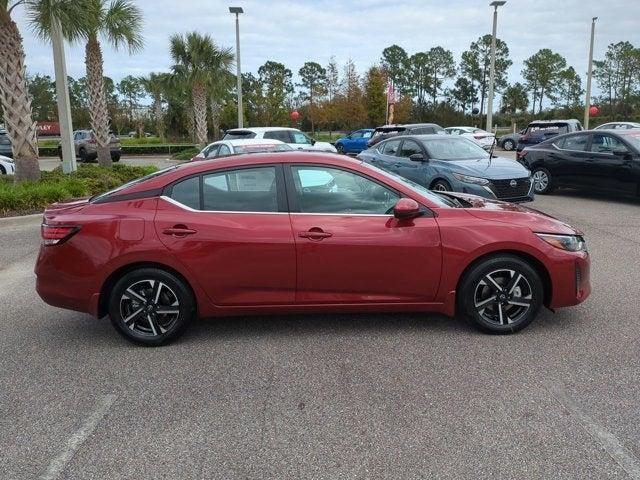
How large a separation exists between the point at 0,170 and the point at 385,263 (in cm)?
1620

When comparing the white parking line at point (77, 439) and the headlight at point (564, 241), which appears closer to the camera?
the white parking line at point (77, 439)

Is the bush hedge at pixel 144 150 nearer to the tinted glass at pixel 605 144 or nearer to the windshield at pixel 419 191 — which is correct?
the tinted glass at pixel 605 144

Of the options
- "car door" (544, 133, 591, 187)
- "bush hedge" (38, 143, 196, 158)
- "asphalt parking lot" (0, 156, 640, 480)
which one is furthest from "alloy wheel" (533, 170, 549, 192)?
"bush hedge" (38, 143, 196, 158)

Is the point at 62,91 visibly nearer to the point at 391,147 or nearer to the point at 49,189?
the point at 49,189

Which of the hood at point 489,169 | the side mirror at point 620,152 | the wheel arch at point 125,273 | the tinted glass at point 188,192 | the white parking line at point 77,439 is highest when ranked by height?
the side mirror at point 620,152

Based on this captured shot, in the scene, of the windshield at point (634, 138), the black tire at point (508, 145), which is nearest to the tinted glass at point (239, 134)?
the windshield at point (634, 138)

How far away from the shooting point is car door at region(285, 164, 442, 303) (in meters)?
4.36

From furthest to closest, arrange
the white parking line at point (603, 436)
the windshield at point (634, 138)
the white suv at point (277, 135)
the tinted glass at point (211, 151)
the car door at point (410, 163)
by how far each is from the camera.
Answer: the white suv at point (277, 135) → the tinted glass at point (211, 151) → the windshield at point (634, 138) → the car door at point (410, 163) → the white parking line at point (603, 436)

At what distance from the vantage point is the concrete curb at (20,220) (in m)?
9.77

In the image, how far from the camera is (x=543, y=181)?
1302 cm

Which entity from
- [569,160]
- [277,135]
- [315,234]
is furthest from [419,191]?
[277,135]

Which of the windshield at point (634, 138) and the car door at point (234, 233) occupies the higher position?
the windshield at point (634, 138)

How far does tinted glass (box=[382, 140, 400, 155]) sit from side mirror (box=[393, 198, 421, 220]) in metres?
7.73

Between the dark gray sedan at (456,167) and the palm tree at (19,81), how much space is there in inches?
292
